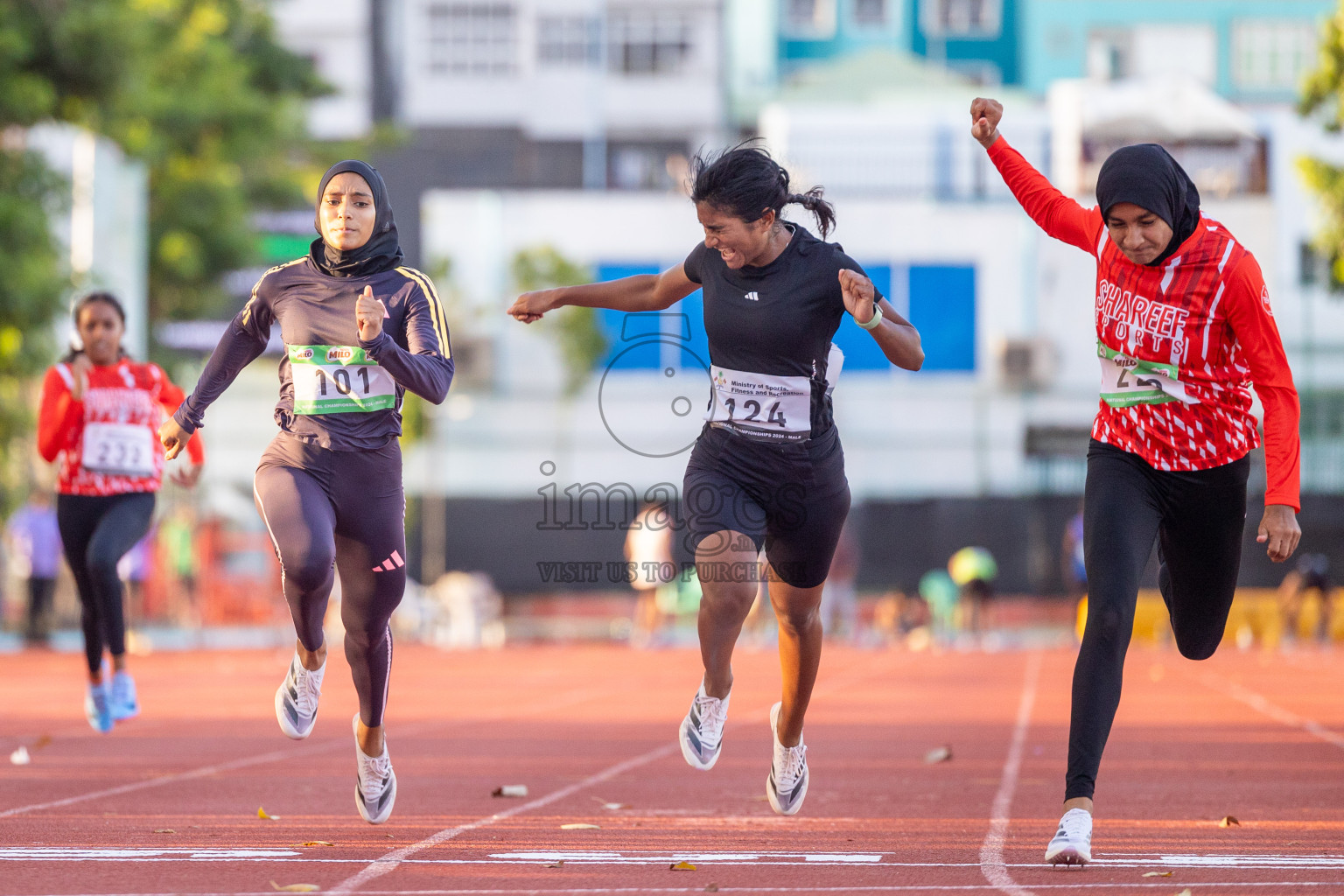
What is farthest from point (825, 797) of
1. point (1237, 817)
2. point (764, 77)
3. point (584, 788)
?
point (764, 77)

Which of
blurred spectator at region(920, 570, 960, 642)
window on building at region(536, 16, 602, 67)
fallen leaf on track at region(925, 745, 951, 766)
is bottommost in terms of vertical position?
blurred spectator at region(920, 570, 960, 642)

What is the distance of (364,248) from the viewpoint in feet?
22.1

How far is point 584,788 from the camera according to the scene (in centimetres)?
861

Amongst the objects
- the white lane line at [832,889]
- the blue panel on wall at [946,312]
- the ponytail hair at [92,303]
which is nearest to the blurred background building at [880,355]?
the blue panel on wall at [946,312]

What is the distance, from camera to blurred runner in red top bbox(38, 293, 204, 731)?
9.91 m

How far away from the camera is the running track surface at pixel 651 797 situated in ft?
18.8

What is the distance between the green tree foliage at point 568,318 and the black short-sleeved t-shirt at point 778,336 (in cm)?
3367

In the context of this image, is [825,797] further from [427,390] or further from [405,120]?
[405,120]

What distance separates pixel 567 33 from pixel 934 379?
14434mm

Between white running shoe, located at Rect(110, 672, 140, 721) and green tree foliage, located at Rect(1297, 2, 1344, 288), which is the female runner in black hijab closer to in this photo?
white running shoe, located at Rect(110, 672, 140, 721)

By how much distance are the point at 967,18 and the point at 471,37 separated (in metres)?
14.6

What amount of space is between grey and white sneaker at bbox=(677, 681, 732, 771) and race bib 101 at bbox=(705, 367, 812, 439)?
1.03 m

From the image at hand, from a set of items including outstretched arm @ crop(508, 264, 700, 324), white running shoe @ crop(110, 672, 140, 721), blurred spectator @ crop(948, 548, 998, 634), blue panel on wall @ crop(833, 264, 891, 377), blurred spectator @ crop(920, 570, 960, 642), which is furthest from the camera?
blue panel on wall @ crop(833, 264, 891, 377)

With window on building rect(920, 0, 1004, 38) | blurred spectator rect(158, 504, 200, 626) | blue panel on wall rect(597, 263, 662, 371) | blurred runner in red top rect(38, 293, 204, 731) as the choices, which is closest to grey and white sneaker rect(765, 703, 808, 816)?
blurred runner in red top rect(38, 293, 204, 731)
